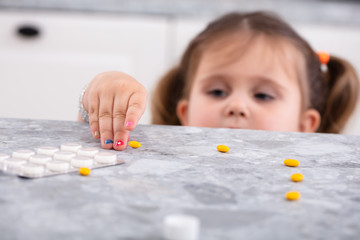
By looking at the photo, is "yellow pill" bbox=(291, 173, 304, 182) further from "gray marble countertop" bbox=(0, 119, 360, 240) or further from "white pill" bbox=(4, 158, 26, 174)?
"white pill" bbox=(4, 158, 26, 174)

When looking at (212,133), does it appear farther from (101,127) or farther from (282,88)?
(282,88)

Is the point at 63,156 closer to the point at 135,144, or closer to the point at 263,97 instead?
the point at 135,144

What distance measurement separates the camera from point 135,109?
2.30 ft

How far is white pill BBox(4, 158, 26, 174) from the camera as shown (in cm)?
44

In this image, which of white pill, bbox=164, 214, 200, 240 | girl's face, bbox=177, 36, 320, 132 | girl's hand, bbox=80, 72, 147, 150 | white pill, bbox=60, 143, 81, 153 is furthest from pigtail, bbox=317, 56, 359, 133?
white pill, bbox=164, 214, 200, 240

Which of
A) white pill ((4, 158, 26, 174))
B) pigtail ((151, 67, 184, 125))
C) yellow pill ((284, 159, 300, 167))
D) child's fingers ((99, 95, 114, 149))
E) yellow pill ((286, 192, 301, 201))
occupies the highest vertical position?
yellow pill ((286, 192, 301, 201))

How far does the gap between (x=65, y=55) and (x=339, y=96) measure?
3.69 feet

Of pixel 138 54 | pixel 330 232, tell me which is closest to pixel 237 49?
pixel 138 54

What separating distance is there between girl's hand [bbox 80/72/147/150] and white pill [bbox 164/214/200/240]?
28cm

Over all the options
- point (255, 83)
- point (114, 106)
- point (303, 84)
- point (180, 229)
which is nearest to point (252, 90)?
A: point (255, 83)

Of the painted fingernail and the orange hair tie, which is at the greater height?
the orange hair tie

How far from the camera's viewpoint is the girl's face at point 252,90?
3.98ft

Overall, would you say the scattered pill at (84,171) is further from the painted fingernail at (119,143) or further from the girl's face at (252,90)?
the girl's face at (252,90)

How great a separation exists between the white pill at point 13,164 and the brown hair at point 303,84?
40.9 inches
